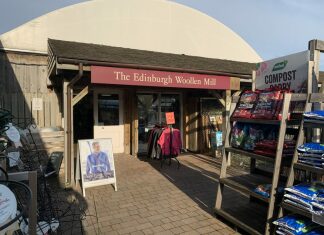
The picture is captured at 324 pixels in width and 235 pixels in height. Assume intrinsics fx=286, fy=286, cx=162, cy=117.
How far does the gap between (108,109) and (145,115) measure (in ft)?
4.37

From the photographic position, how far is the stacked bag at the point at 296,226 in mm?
3010

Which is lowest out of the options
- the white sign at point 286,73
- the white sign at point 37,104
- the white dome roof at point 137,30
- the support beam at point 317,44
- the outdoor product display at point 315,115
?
the outdoor product display at point 315,115

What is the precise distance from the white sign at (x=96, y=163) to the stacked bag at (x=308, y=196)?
143 inches

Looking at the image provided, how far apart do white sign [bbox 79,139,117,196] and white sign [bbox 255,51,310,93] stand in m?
3.32

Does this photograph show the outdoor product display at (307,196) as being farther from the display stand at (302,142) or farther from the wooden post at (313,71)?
the wooden post at (313,71)

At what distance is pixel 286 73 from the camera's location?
3.99m

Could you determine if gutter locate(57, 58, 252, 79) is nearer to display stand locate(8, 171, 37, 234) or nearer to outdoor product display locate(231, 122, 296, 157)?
outdoor product display locate(231, 122, 296, 157)

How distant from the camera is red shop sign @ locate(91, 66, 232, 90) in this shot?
600cm

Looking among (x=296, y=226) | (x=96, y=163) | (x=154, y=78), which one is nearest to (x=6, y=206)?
(x=296, y=226)

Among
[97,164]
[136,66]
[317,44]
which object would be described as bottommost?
[97,164]

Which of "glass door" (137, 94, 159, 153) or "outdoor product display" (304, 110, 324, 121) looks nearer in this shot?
"outdoor product display" (304, 110, 324, 121)

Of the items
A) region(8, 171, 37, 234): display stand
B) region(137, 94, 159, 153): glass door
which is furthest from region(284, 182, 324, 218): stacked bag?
region(137, 94, 159, 153): glass door

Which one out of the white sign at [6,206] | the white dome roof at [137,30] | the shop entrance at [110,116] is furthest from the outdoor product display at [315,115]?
the white dome roof at [137,30]

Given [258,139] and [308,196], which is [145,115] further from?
[308,196]
